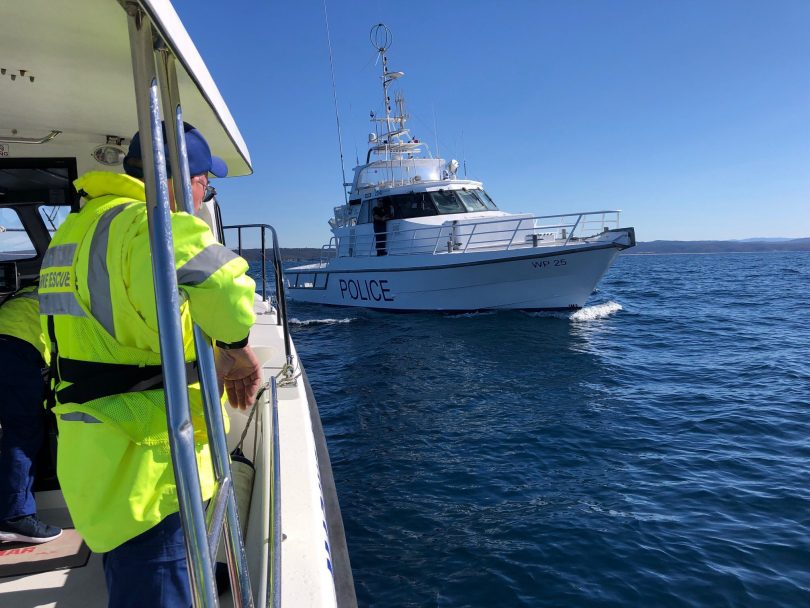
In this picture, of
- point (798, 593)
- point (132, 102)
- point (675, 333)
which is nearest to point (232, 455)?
point (132, 102)

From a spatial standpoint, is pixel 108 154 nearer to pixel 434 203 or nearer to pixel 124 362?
pixel 124 362

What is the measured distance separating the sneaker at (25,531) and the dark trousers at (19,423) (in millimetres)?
26

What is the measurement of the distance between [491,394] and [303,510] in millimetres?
5241

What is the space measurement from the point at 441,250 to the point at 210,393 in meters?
13.3

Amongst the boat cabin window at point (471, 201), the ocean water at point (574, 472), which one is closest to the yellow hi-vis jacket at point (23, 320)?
the ocean water at point (574, 472)

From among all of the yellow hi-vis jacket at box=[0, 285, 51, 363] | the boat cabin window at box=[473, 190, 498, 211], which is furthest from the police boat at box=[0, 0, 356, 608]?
the boat cabin window at box=[473, 190, 498, 211]

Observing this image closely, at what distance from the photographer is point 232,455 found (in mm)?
2479

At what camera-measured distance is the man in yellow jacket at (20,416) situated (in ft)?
7.14

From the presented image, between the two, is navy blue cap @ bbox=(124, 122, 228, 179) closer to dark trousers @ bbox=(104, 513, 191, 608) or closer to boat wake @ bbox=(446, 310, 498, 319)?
dark trousers @ bbox=(104, 513, 191, 608)

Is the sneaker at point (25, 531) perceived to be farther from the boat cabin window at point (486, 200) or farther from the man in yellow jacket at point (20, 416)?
the boat cabin window at point (486, 200)

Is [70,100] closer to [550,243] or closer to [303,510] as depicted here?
[303,510]

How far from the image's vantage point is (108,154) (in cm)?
304

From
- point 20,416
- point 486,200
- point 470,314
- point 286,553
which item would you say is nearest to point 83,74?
point 20,416

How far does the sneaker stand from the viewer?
2.16 metres
